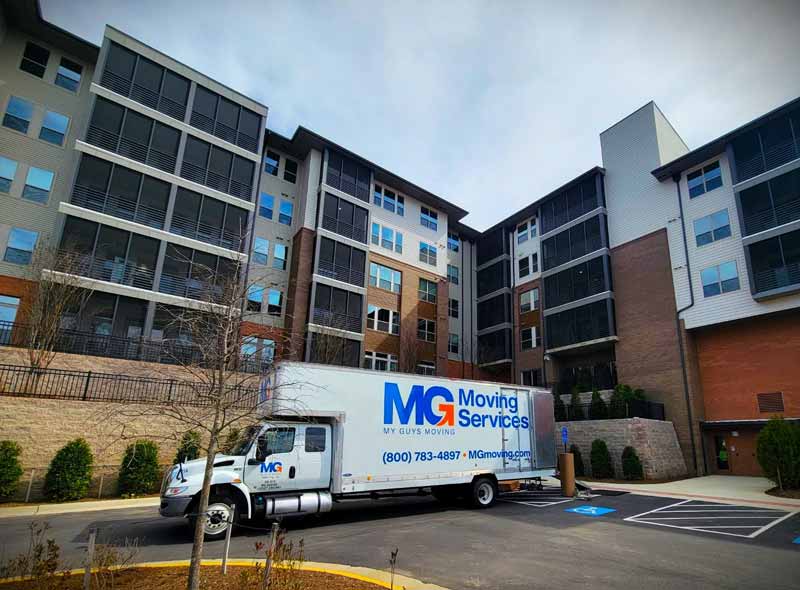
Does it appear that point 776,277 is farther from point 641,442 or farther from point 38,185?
point 38,185

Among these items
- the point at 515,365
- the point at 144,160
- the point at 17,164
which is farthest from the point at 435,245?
the point at 17,164

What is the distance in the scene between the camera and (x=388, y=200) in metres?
36.3

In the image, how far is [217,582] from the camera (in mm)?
6141

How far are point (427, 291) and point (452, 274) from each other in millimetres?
5205

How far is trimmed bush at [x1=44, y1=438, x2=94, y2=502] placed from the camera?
590 inches

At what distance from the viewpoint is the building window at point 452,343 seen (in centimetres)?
3859

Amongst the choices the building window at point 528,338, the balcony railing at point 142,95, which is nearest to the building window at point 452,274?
the building window at point 528,338

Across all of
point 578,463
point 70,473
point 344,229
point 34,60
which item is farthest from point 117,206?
point 578,463

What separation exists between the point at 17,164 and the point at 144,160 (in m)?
5.78

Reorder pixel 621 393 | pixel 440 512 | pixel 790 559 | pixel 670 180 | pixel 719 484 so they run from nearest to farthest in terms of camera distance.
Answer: pixel 790 559
pixel 440 512
pixel 719 484
pixel 621 393
pixel 670 180

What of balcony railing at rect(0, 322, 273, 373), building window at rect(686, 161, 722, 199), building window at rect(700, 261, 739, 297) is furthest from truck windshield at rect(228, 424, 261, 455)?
building window at rect(686, 161, 722, 199)

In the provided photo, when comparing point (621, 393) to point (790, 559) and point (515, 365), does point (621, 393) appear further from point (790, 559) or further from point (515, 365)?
point (790, 559)

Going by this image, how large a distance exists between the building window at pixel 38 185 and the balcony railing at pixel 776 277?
3775 centimetres

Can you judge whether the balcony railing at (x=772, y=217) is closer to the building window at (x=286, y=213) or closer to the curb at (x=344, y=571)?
the curb at (x=344, y=571)
